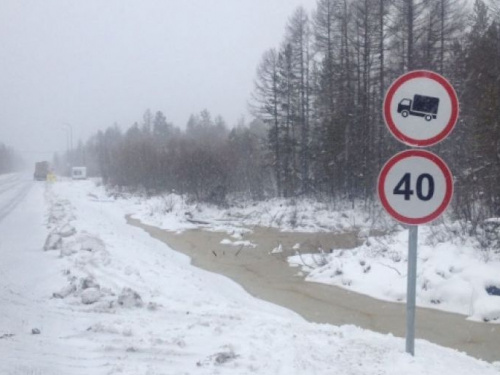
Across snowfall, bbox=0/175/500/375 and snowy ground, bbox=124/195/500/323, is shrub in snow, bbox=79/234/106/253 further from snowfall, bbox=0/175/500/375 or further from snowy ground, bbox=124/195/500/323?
snowy ground, bbox=124/195/500/323

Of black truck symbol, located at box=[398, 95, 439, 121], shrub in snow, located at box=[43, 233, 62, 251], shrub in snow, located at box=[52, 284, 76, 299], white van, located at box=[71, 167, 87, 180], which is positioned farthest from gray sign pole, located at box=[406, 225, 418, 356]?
white van, located at box=[71, 167, 87, 180]

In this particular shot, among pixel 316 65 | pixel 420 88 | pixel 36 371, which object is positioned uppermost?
pixel 316 65

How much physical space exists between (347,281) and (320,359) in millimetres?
6842

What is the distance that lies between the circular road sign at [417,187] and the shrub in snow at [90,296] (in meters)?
4.93

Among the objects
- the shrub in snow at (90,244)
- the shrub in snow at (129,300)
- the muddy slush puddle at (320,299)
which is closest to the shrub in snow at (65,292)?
the shrub in snow at (129,300)

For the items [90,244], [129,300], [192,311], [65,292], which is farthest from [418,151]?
[90,244]

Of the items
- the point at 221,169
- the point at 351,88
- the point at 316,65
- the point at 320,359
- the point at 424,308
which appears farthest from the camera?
the point at 316,65

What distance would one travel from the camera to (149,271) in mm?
11555

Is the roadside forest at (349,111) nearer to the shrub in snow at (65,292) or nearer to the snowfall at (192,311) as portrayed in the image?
the snowfall at (192,311)

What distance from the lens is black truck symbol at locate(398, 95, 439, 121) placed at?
195 inches

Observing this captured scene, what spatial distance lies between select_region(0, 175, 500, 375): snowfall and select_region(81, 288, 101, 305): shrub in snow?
0.07ft

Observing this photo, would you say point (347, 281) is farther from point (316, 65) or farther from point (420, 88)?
point (316, 65)

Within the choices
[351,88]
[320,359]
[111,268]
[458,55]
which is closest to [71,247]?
[111,268]

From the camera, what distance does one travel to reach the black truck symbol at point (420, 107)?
16.2ft
